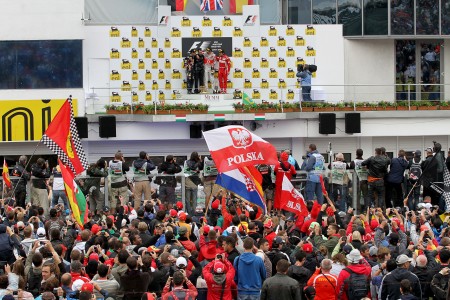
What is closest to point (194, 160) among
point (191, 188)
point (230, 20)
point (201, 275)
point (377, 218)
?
point (191, 188)

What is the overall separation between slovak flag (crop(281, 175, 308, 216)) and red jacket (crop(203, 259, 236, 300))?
731 centimetres

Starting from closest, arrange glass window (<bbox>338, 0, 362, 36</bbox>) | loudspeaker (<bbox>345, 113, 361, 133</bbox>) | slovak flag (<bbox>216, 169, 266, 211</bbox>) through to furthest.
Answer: slovak flag (<bbox>216, 169, 266, 211</bbox>) < loudspeaker (<bbox>345, 113, 361, 133</bbox>) < glass window (<bbox>338, 0, 362, 36</bbox>)

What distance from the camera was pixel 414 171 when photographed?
36.6 m

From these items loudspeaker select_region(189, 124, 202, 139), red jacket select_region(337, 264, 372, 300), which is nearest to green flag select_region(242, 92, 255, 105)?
loudspeaker select_region(189, 124, 202, 139)

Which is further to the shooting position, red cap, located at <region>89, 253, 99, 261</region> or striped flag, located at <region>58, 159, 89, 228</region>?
striped flag, located at <region>58, 159, 89, 228</region>

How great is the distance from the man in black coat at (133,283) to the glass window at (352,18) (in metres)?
32.4

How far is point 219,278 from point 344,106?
28.7 meters

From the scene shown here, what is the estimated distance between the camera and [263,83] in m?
52.1

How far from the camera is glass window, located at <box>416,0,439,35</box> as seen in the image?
5344 centimetres

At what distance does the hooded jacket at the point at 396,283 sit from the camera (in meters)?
22.2

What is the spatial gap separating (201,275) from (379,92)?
31.5m

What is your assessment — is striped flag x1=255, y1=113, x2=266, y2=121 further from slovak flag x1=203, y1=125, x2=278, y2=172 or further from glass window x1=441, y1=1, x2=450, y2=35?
slovak flag x1=203, y1=125, x2=278, y2=172

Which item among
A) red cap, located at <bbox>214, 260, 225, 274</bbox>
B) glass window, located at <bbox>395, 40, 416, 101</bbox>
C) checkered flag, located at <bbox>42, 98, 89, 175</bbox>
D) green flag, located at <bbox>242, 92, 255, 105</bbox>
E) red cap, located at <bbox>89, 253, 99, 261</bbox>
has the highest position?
glass window, located at <bbox>395, 40, 416, 101</bbox>

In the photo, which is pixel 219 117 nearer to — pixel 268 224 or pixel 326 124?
pixel 326 124
